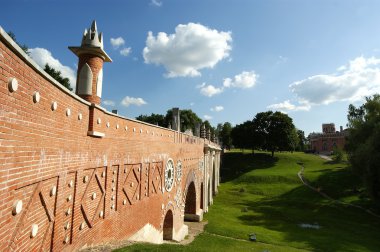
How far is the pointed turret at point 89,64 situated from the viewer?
8.80 metres

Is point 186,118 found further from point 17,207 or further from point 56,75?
point 17,207

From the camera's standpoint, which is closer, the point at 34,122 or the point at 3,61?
the point at 3,61

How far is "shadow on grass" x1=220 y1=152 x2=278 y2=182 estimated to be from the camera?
1918 inches

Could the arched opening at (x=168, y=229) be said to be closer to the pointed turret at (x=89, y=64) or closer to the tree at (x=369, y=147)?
the pointed turret at (x=89, y=64)

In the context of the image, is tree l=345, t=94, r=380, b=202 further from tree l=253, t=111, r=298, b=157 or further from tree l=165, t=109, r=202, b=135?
tree l=165, t=109, r=202, b=135

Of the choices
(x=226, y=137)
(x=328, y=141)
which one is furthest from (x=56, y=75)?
(x=328, y=141)

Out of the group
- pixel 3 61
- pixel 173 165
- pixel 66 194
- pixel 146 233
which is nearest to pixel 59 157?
pixel 66 194

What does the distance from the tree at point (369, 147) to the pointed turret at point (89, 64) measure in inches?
922

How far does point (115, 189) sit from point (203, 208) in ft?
66.1

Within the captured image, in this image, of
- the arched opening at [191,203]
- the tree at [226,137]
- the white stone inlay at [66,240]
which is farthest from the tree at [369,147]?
the tree at [226,137]

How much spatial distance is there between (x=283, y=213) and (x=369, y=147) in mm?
10160

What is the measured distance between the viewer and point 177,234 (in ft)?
61.1

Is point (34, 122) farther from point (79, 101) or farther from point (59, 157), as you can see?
point (79, 101)

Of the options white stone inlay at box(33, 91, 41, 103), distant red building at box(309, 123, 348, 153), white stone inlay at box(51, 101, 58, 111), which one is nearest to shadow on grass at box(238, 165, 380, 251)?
white stone inlay at box(51, 101, 58, 111)
